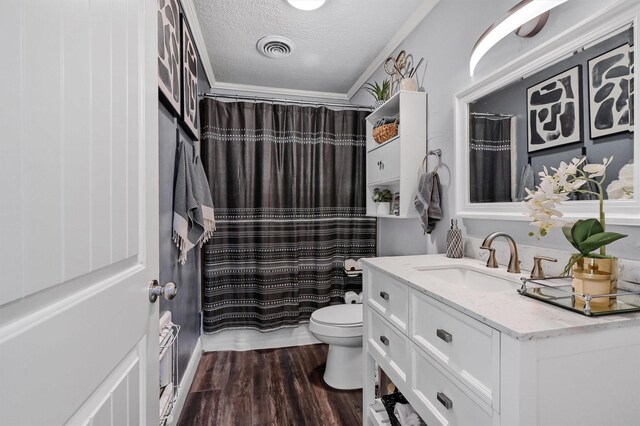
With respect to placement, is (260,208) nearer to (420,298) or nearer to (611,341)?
(420,298)

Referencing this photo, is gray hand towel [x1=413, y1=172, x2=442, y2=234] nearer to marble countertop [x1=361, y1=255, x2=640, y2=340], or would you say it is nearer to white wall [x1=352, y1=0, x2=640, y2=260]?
white wall [x1=352, y1=0, x2=640, y2=260]

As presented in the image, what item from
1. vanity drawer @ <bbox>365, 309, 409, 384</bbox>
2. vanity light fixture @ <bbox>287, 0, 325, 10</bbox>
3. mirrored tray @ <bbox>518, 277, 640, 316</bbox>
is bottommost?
vanity drawer @ <bbox>365, 309, 409, 384</bbox>

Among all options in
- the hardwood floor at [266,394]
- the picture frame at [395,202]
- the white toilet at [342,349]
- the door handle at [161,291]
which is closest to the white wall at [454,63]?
the picture frame at [395,202]

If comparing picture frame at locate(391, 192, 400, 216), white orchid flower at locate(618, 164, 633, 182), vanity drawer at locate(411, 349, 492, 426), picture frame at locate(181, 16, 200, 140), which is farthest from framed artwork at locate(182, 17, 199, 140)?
white orchid flower at locate(618, 164, 633, 182)

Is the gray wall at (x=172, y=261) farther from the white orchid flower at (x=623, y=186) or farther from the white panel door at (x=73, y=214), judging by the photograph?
the white orchid flower at (x=623, y=186)

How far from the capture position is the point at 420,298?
Answer: 1.03 metres

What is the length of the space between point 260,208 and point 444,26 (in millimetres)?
1747

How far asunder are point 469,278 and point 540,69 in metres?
0.87

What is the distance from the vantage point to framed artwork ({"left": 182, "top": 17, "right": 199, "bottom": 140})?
69.8 inches

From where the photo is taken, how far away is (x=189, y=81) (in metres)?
1.91

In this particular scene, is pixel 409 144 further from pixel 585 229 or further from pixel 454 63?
pixel 585 229

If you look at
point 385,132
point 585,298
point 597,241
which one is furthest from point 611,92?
point 385,132

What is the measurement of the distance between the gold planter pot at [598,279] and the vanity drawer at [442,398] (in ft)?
1.21

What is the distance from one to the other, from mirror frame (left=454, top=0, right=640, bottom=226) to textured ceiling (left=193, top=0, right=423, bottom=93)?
857 mm
